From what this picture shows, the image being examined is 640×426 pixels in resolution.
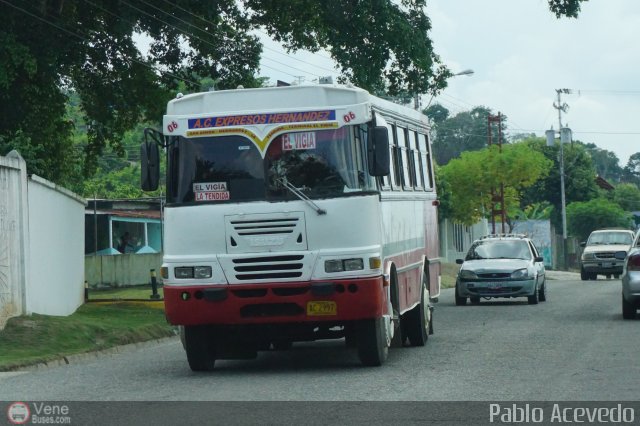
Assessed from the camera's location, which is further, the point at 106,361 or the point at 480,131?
the point at 480,131

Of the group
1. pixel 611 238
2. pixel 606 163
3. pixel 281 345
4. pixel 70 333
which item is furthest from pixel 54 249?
pixel 606 163

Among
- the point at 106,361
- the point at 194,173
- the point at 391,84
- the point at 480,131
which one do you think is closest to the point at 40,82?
the point at 391,84

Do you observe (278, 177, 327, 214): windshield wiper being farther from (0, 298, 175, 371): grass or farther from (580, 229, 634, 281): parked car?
(580, 229, 634, 281): parked car

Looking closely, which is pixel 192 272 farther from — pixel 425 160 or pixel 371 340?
pixel 425 160

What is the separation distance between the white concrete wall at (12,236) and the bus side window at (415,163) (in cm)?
621

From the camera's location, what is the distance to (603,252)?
49594 mm

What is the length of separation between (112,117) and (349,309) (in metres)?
17.9

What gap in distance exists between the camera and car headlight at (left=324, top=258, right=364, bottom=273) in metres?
13.9

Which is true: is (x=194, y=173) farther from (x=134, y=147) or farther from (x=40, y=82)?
(x=134, y=147)

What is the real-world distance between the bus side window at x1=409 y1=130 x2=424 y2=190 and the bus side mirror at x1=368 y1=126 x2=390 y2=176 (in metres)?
4.18

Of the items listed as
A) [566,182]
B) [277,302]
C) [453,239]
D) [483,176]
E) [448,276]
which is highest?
[566,182]

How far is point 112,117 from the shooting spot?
3070 centimetres

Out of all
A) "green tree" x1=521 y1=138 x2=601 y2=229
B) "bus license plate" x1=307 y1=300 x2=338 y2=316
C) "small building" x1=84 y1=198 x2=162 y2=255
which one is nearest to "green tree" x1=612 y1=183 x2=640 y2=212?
"green tree" x1=521 y1=138 x2=601 y2=229

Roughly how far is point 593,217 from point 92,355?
252 ft
